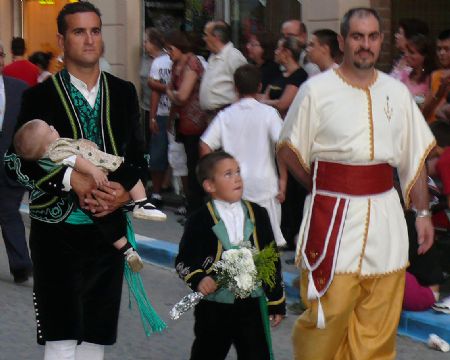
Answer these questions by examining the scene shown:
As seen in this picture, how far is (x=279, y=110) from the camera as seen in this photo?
33.0 ft

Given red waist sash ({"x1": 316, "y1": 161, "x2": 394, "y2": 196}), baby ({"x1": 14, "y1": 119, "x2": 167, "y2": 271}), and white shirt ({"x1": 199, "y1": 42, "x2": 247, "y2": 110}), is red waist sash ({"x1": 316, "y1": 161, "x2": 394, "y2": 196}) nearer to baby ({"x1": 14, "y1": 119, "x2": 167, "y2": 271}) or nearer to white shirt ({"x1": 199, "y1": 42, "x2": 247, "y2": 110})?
baby ({"x1": 14, "y1": 119, "x2": 167, "y2": 271})

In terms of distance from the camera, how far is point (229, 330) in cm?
586

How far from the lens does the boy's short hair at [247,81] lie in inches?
347

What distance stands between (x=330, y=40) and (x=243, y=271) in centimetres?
423

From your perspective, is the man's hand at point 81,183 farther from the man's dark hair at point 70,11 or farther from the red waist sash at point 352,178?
the red waist sash at point 352,178

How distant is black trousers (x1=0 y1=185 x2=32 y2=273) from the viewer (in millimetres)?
9578

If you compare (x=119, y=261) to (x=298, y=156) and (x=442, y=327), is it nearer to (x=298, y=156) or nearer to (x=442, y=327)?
(x=298, y=156)

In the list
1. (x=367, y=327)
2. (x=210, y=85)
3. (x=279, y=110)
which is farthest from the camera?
(x=210, y=85)

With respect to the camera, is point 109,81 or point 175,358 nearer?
point 109,81

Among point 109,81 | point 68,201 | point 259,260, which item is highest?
point 109,81

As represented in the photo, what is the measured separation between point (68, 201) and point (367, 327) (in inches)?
61.1

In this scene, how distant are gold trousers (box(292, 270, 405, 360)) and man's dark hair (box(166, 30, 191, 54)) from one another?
6.25 metres

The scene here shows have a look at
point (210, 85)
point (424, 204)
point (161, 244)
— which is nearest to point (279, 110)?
point (210, 85)

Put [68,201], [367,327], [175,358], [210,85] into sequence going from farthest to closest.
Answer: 1. [210,85]
2. [175,358]
3. [367,327]
4. [68,201]
